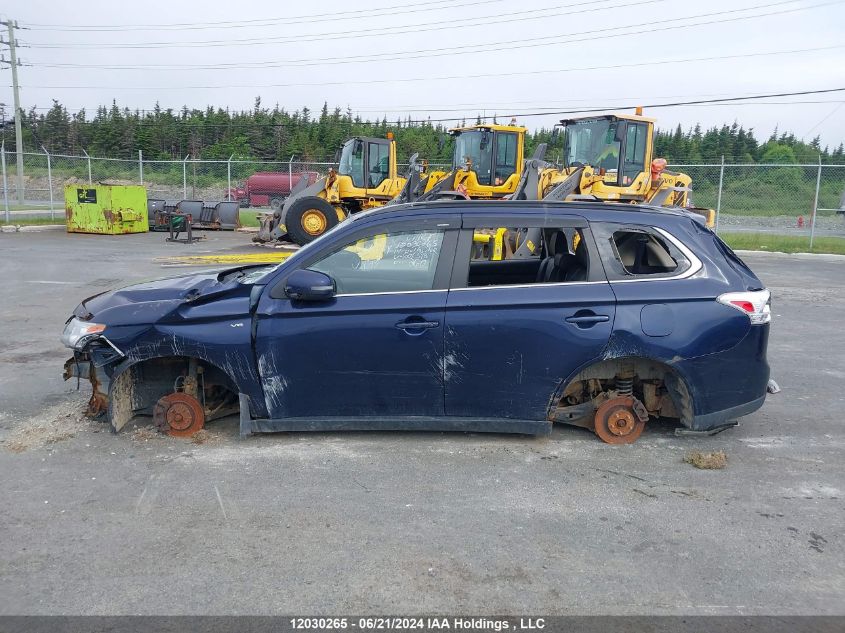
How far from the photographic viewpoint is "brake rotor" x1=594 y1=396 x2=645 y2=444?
5.00 meters

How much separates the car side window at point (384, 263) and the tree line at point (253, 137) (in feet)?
145

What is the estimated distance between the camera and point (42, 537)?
367 cm

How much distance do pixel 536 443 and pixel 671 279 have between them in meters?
1.51

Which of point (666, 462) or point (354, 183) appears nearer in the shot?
point (666, 462)

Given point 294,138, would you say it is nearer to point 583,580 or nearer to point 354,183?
point 354,183

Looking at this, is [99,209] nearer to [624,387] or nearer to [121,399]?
[121,399]

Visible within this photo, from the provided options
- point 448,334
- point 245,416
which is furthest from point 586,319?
point 245,416

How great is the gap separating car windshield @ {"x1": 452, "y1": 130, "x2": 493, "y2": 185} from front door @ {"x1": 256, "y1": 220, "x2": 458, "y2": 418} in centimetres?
1445

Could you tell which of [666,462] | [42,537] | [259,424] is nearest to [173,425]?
[259,424]

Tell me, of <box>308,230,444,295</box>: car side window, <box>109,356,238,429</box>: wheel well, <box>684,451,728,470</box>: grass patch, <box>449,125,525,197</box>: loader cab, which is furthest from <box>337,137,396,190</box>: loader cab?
<box>684,451,728,470</box>: grass patch

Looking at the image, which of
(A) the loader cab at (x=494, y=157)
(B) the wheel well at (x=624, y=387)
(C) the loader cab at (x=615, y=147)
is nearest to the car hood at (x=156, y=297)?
(B) the wheel well at (x=624, y=387)

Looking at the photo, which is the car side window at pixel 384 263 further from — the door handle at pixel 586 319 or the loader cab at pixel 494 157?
the loader cab at pixel 494 157

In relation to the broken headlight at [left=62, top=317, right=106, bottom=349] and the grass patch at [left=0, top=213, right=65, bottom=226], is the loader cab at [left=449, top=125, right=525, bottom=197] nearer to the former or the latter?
the broken headlight at [left=62, top=317, right=106, bottom=349]

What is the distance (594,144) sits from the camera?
654 inches
